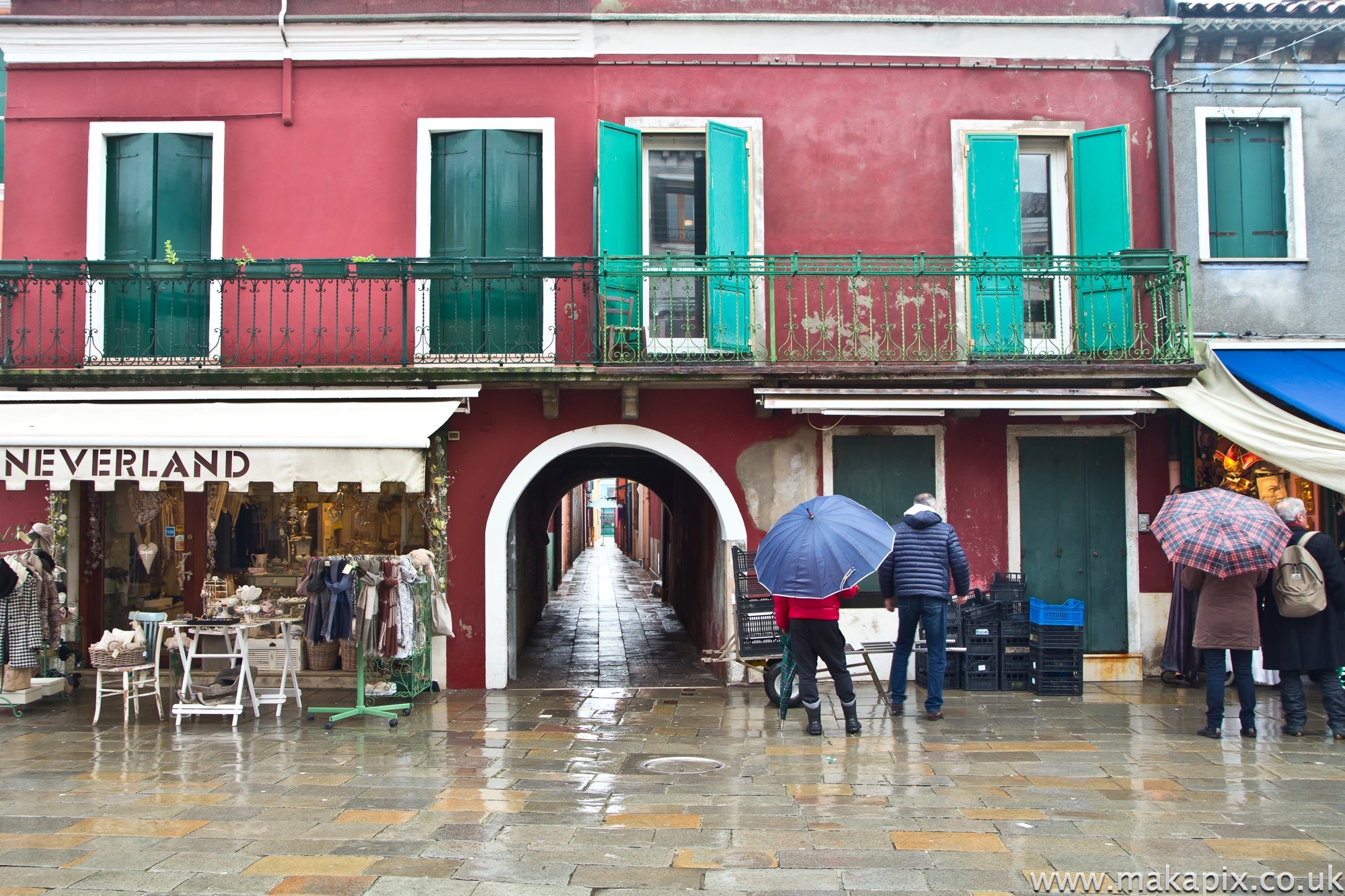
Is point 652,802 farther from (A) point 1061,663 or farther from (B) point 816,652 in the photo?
(A) point 1061,663

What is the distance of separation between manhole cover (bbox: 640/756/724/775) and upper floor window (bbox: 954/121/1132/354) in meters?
5.37

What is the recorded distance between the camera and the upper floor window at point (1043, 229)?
1034 cm

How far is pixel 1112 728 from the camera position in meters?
8.17

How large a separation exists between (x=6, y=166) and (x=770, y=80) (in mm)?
8125

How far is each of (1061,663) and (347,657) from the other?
727cm

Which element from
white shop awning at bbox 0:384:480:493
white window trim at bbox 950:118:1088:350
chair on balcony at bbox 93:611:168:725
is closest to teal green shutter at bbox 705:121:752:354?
white window trim at bbox 950:118:1088:350

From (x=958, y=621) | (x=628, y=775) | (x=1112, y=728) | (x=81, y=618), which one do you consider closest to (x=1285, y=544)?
(x=1112, y=728)

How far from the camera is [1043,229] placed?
10.9 metres

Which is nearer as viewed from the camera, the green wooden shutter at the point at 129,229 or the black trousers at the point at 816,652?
the black trousers at the point at 816,652

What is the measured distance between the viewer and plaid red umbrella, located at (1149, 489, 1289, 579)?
7266 millimetres

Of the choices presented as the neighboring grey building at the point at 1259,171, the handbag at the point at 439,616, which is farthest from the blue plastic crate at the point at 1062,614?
the handbag at the point at 439,616

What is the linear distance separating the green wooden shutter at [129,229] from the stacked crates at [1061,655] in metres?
9.50

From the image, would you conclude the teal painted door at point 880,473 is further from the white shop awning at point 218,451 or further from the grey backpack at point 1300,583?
the white shop awning at point 218,451

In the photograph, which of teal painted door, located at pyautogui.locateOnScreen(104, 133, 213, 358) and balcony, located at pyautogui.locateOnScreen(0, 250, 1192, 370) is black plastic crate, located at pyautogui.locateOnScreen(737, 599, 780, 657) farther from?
teal painted door, located at pyautogui.locateOnScreen(104, 133, 213, 358)
